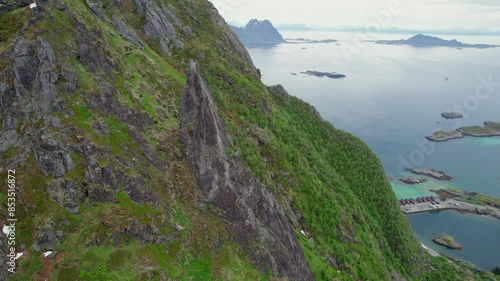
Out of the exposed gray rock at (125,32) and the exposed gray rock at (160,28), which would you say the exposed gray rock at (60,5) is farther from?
the exposed gray rock at (160,28)

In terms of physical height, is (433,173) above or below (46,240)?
below

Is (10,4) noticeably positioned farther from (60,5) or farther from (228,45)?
(228,45)

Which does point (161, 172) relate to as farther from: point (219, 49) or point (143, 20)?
point (219, 49)

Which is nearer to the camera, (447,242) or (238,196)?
(238,196)

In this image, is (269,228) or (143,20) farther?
(143,20)

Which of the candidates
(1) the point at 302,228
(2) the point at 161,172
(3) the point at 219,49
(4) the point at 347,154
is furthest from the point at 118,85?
(4) the point at 347,154

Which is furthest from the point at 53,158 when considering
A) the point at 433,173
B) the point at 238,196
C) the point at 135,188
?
the point at 433,173

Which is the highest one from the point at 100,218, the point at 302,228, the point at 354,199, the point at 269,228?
the point at 100,218

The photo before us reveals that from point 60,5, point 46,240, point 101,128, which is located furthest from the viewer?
point 60,5

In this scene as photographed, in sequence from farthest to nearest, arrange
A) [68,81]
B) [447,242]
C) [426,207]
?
1. [426,207]
2. [447,242]
3. [68,81]
